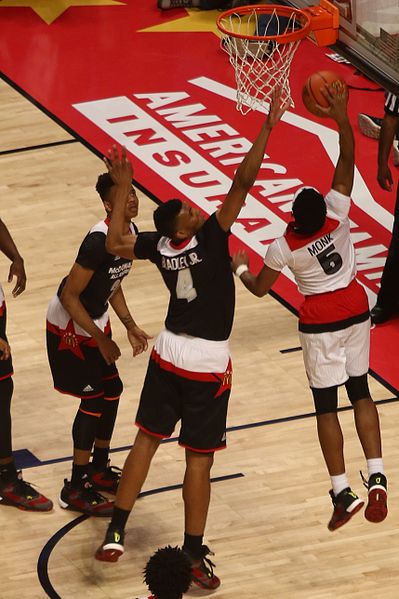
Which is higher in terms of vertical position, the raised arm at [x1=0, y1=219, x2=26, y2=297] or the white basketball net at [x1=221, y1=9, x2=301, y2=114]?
the white basketball net at [x1=221, y1=9, x2=301, y2=114]

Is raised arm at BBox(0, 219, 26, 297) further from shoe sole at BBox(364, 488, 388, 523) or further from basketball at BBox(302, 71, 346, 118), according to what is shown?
shoe sole at BBox(364, 488, 388, 523)

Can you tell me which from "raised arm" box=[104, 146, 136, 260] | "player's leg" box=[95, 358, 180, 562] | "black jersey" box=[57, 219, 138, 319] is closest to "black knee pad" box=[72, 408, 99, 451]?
"black jersey" box=[57, 219, 138, 319]

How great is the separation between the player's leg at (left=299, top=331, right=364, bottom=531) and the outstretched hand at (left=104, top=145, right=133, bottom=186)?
118 centimetres

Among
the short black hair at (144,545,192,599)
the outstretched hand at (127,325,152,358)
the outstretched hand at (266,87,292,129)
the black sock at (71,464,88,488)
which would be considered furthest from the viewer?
the black sock at (71,464,88,488)

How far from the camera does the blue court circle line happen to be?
7103 mm

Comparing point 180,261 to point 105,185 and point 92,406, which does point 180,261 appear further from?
point 92,406

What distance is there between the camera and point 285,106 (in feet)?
21.1

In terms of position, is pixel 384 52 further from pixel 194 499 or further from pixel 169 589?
pixel 169 589

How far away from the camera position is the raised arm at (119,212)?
6676mm

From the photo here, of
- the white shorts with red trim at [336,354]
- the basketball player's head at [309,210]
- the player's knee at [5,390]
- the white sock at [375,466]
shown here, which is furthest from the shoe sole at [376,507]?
the player's knee at [5,390]

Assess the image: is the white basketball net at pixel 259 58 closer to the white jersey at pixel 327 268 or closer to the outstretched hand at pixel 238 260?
the white jersey at pixel 327 268

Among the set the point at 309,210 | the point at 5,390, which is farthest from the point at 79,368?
the point at 309,210

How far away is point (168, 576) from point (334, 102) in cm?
243

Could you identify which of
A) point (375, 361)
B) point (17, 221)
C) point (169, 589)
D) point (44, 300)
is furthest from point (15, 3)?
point (169, 589)
